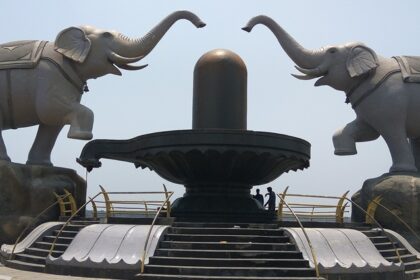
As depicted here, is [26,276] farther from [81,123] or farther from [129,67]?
[129,67]

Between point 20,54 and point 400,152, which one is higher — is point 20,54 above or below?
above

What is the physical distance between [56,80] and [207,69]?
455 centimetres

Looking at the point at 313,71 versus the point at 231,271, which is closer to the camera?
the point at 231,271

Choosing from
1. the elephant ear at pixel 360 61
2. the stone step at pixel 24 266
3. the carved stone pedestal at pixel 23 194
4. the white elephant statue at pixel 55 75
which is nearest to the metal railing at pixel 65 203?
the carved stone pedestal at pixel 23 194

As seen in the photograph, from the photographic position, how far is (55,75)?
16688mm

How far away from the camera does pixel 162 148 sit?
44.3 feet

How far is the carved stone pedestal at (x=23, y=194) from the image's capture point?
49.9 feet

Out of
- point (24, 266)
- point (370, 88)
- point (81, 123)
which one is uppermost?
point (370, 88)

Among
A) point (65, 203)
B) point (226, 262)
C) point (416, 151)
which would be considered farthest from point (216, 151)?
point (416, 151)

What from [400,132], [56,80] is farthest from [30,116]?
[400,132]

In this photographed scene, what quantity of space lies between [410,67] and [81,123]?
10277 millimetres

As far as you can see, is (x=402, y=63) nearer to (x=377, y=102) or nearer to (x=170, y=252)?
(x=377, y=102)

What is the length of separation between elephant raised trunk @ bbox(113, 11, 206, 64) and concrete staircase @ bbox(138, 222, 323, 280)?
7.89 m

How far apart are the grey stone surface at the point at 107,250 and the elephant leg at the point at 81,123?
17.8 ft
